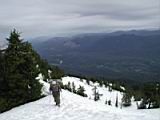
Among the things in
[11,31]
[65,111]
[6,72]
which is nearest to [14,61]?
[6,72]

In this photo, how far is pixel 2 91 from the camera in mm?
40438

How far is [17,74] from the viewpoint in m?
39.4

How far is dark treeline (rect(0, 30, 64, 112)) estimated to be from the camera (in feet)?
129

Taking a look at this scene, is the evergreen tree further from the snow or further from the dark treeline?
the snow

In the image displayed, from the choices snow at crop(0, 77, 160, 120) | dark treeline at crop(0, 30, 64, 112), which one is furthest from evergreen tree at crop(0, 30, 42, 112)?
snow at crop(0, 77, 160, 120)

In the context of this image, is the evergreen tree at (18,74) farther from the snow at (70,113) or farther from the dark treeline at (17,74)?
the snow at (70,113)

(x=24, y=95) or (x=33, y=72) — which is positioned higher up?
(x=33, y=72)

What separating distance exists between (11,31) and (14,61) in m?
4.68

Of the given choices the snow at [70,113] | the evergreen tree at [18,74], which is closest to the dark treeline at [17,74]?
the evergreen tree at [18,74]

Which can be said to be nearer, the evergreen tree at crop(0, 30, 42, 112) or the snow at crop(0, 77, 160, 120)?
the snow at crop(0, 77, 160, 120)

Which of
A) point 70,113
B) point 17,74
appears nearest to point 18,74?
point 17,74

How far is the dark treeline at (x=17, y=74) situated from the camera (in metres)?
39.5

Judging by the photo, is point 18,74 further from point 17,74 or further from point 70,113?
point 70,113

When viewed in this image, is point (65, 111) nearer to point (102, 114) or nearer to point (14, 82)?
point (102, 114)
